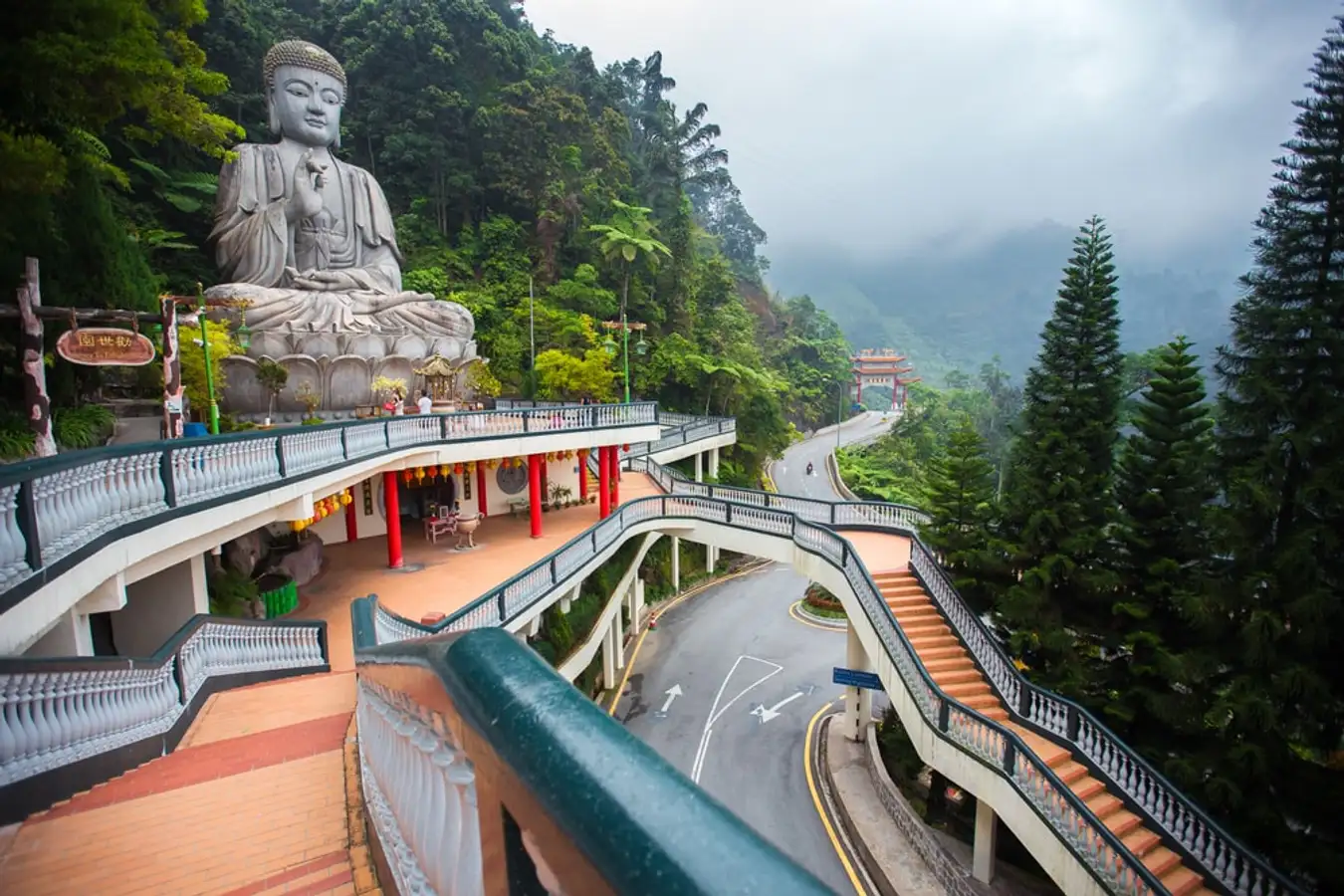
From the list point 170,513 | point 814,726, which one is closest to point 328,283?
point 170,513

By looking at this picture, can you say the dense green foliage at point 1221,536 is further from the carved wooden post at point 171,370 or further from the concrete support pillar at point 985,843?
the carved wooden post at point 171,370

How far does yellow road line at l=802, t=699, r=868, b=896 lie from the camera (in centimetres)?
1128

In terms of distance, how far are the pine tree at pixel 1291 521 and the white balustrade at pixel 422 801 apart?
1039 cm

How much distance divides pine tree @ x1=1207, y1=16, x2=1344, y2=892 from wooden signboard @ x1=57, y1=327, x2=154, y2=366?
14.4 m

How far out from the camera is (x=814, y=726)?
54.1 feet

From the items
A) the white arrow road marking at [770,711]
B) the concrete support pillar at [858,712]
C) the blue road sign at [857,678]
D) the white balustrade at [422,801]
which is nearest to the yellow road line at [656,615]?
the white arrow road marking at [770,711]

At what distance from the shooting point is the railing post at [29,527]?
13.8 ft

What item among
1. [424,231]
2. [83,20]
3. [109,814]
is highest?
[424,231]

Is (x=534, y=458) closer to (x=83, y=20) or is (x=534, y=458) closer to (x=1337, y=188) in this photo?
(x=83, y=20)

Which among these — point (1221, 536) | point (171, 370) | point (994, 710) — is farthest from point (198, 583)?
point (1221, 536)

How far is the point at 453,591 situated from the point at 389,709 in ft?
35.1

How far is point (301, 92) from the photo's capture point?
854 inches

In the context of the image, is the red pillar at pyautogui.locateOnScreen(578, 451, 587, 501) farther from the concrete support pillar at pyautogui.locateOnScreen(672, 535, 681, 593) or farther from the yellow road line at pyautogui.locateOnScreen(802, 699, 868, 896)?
the yellow road line at pyautogui.locateOnScreen(802, 699, 868, 896)

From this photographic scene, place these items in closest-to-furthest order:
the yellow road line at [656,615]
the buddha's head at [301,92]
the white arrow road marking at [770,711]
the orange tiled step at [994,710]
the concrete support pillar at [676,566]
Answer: the orange tiled step at [994,710]
the white arrow road marking at [770,711]
the yellow road line at [656,615]
the buddha's head at [301,92]
the concrete support pillar at [676,566]
